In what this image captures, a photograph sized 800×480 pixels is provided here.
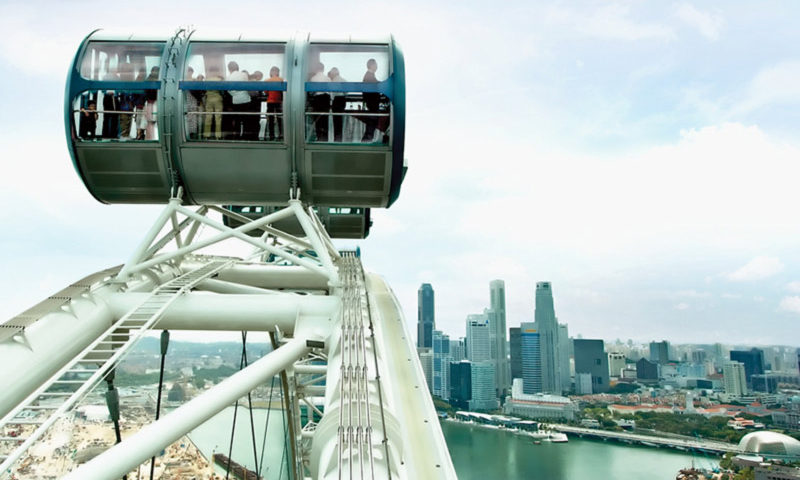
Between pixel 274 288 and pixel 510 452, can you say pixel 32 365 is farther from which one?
pixel 510 452

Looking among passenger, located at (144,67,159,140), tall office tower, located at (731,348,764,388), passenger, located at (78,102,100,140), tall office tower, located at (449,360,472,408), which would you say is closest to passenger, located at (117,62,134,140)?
passenger, located at (144,67,159,140)

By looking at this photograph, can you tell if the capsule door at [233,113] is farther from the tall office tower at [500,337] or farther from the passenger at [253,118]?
the tall office tower at [500,337]

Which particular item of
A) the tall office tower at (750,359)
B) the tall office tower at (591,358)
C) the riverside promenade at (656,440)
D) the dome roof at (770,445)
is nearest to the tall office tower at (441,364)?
the riverside promenade at (656,440)

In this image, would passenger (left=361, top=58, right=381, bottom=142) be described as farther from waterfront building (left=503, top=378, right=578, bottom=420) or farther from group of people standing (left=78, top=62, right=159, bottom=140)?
waterfront building (left=503, top=378, right=578, bottom=420)

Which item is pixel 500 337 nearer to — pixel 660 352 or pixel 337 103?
pixel 660 352

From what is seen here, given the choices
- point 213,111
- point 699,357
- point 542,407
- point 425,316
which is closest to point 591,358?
point 542,407
